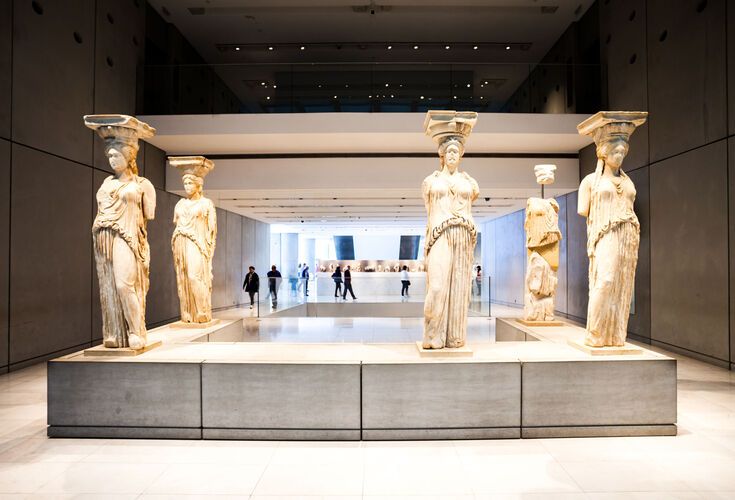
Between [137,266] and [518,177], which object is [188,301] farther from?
[518,177]

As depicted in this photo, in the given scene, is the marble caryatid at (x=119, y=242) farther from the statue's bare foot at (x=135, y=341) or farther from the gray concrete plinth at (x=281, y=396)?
the gray concrete plinth at (x=281, y=396)

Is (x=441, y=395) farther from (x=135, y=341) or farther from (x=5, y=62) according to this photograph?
(x=5, y=62)

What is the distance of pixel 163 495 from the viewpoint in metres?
3.05

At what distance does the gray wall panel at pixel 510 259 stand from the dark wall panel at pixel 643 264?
246 inches

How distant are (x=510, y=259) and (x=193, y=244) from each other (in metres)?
12.8

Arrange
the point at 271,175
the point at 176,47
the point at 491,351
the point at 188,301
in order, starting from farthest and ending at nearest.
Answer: the point at 176,47
the point at 271,175
the point at 188,301
the point at 491,351

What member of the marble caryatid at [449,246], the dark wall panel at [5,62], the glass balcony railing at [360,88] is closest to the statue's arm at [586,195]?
the marble caryatid at [449,246]

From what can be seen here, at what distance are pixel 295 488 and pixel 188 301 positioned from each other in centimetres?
430

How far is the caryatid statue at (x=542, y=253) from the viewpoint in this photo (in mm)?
7070

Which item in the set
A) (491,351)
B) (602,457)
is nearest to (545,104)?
(491,351)

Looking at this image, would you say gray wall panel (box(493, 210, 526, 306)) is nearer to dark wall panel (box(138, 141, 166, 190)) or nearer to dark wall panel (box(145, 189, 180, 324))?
dark wall panel (box(145, 189, 180, 324))

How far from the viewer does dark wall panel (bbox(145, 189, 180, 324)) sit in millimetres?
10125

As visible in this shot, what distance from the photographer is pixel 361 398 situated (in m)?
3.95

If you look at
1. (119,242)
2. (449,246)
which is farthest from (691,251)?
(119,242)
